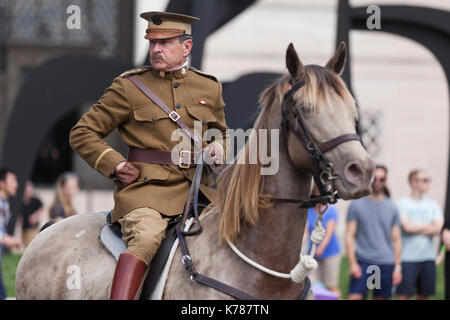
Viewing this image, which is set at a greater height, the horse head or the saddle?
the horse head

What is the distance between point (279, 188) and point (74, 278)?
1.28 meters

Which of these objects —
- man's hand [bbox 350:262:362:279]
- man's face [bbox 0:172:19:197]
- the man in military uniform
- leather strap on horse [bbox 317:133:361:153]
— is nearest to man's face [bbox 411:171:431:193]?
man's hand [bbox 350:262:362:279]

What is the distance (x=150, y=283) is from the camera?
4.14 metres

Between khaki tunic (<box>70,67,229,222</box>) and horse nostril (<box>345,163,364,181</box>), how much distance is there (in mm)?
975

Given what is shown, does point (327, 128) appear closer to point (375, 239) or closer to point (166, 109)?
point (166, 109)

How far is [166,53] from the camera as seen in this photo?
4.43 meters

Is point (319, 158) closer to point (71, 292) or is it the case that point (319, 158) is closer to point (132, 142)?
point (132, 142)

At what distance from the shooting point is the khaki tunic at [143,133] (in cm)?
436

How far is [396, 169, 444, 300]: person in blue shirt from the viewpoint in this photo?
31.7 feet

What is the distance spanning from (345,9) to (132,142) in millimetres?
5708

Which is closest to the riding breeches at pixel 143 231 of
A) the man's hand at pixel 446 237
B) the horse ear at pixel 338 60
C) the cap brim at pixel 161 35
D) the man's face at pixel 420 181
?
the cap brim at pixel 161 35

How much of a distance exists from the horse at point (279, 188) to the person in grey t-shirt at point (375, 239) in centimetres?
526

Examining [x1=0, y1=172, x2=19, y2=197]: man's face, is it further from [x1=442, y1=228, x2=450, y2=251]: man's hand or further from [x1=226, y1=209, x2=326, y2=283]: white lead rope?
[x1=226, y1=209, x2=326, y2=283]: white lead rope

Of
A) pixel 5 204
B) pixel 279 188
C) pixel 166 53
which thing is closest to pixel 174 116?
pixel 166 53
